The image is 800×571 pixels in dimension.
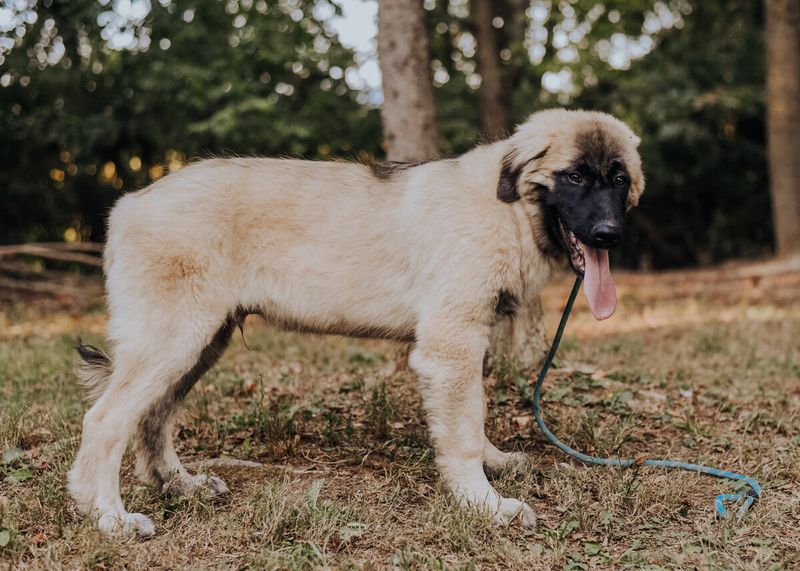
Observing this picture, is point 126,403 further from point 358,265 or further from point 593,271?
point 593,271

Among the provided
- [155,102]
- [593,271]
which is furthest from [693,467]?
[155,102]

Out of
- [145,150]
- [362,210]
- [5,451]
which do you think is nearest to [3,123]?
[145,150]

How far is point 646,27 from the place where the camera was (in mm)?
17250

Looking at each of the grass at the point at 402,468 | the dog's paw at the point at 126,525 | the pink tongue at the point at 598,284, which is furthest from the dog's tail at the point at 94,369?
the pink tongue at the point at 598,284

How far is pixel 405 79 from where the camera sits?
5.98m

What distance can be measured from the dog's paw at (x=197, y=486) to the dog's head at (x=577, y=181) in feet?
6.37

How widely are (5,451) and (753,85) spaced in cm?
1550

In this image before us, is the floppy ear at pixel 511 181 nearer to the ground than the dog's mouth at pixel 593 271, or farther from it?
farther from it

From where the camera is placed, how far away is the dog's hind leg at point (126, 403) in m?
3.53

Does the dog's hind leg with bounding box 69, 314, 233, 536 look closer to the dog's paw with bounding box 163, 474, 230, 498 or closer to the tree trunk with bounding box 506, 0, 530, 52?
the dog's paw with bounding box 163, 474, 230, 498

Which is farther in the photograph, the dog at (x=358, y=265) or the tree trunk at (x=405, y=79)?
the tree trunk at (x=405, y=79)

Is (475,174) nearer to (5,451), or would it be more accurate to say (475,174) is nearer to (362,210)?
(362,210)

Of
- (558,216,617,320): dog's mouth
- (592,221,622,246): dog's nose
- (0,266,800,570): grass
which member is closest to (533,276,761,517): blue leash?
(0,266,800,570): grass

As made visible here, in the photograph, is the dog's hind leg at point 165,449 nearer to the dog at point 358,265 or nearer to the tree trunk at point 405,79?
the dog at point 358,265
